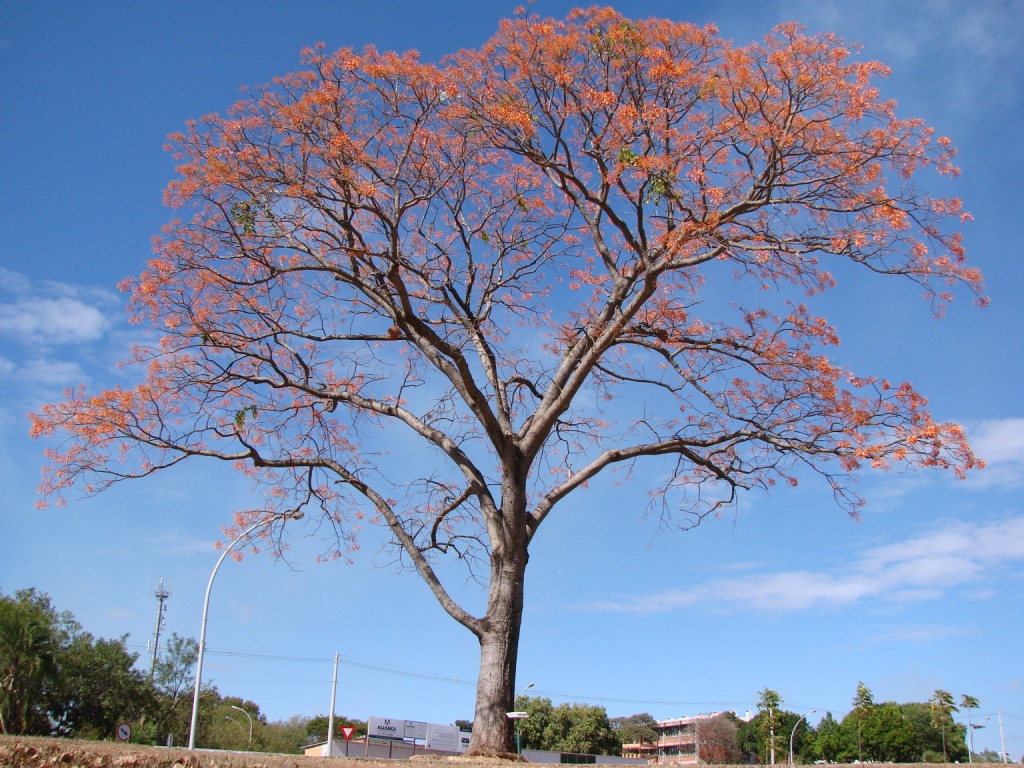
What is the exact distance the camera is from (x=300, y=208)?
10008mm

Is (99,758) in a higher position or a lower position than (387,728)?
higher

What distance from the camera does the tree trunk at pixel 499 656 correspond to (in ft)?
27.1

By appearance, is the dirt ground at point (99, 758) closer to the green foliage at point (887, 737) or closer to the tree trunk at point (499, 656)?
the tree trunk at point (499, 656)

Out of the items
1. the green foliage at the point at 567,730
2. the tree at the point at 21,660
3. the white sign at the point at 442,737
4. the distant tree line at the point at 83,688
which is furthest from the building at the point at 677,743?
the tree at the point at 21,660

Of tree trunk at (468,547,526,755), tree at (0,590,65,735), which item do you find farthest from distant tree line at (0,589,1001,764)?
tree trunk at (468,547,526,755)

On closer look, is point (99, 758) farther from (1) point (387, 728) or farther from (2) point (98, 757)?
(1) point (387, 728)

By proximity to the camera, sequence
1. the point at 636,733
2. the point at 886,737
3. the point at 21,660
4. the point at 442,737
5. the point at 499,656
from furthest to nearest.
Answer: the point at 636,733, the point at 886,737, the point at 442,737, the point at 21,660, the point at 499,656

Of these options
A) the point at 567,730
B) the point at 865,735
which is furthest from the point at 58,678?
the point at 865,735

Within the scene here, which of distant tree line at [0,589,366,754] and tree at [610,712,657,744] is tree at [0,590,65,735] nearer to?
distant tree line at [0,589,366,754]

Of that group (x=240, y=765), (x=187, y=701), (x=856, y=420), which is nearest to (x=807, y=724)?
(x=187, y=701)

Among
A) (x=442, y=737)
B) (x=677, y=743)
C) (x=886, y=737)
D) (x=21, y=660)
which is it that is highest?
(x=21, y=660)

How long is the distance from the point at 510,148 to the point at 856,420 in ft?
16.9

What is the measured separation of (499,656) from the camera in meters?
8.62

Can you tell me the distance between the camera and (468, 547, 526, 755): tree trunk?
826cm
